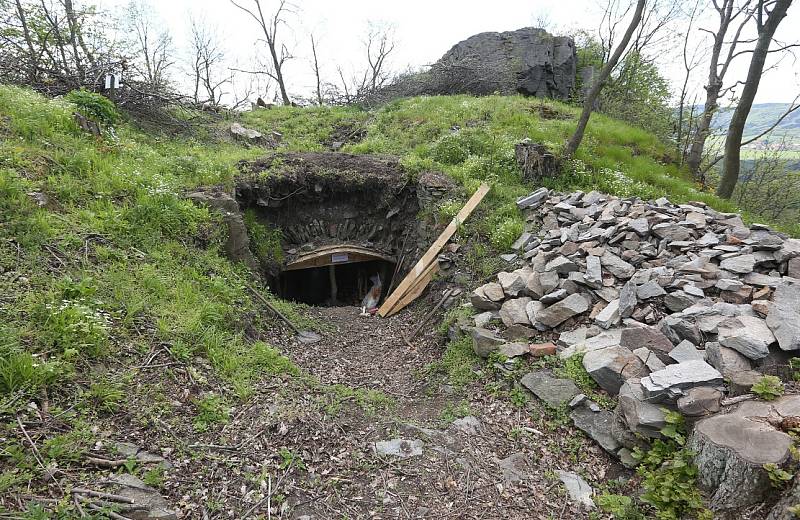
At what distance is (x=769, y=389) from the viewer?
297cm

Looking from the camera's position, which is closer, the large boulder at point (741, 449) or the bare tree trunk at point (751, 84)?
the large boulder at point (741, 449)

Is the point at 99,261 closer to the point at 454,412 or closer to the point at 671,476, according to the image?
the point at 454,412

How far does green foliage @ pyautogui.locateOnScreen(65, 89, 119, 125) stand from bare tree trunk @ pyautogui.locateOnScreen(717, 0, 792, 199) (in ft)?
43.9

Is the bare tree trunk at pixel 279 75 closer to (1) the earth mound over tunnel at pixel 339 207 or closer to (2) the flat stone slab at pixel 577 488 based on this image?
(1) the earth mound over tunnel at pixel 339 207

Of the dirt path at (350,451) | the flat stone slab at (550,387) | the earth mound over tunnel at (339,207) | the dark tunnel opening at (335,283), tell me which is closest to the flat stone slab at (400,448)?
the dirt path at (350,451)

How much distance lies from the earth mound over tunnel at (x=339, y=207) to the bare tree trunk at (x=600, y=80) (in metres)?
3.71

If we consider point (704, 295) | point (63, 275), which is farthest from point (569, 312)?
point (63, 275)

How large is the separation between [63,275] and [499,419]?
4.79 meters

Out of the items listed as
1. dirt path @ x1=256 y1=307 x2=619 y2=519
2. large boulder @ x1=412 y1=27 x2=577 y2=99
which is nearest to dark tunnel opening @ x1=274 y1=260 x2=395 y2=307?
dirt path @ x1=256 y1=307 x2=619 y2=519

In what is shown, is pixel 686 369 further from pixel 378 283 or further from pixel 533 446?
pixel 378 283

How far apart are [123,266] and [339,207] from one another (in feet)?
18.6

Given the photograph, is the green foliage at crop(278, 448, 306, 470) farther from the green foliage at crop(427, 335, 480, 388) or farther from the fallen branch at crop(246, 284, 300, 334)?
the fallen branch at crop(246, 284, 300, 334)

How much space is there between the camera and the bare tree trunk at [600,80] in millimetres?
8539

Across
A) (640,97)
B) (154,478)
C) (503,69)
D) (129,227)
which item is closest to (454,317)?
(154,478)
